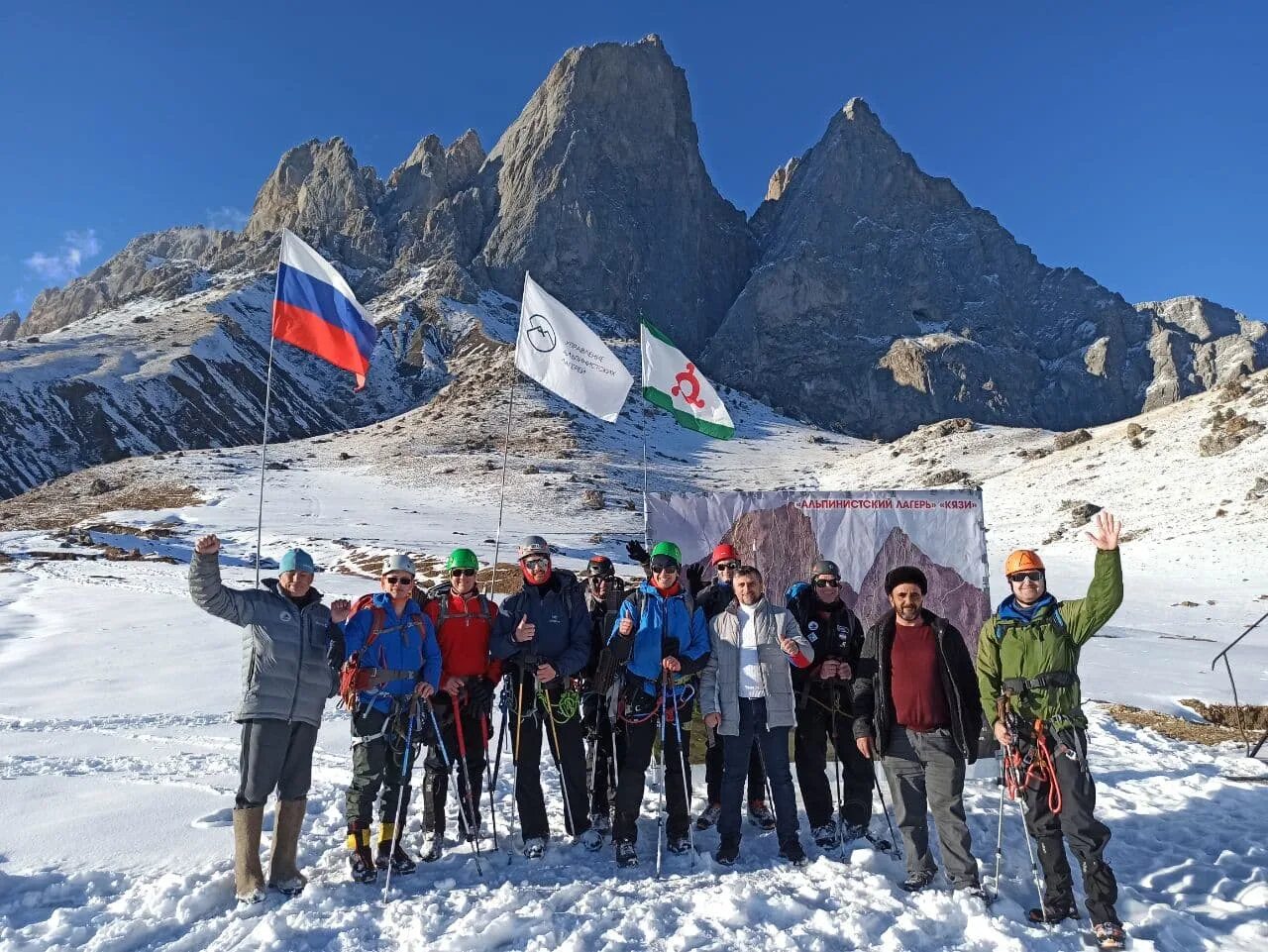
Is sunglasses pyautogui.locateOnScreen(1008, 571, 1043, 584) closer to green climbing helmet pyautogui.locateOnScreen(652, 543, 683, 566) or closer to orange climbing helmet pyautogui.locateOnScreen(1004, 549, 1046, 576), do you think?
orange climbing helmet pyautogui.locateOnScreen(1004, 549, 1046, 576)

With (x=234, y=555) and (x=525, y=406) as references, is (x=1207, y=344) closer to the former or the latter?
(x=525, y=406)

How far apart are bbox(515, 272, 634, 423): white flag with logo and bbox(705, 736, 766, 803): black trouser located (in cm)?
514

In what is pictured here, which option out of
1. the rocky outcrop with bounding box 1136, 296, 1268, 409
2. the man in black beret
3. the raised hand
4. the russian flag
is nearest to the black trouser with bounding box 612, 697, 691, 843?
the man in black beret

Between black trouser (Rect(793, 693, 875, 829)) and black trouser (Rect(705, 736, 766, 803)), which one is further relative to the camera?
black trouser (Rect(705, 736, 766, 803))

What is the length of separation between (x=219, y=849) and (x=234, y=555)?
28.2 metres

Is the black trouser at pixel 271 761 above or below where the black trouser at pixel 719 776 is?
above

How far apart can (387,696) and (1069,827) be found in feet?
15.9

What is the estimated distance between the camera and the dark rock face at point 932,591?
809 centimetres

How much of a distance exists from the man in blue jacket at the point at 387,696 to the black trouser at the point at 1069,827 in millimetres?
4433

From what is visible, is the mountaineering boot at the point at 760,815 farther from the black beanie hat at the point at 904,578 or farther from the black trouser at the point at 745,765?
the black beanie hat at the point at 904,578

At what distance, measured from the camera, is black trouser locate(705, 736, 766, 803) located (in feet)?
21.0

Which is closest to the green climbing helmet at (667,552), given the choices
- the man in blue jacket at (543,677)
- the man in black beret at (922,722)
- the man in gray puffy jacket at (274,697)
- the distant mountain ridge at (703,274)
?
the man in blue jacket at (543,677)

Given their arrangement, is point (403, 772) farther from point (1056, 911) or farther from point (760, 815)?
point (1056, 911)

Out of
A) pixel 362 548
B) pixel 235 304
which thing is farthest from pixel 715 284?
pixel 362 548
